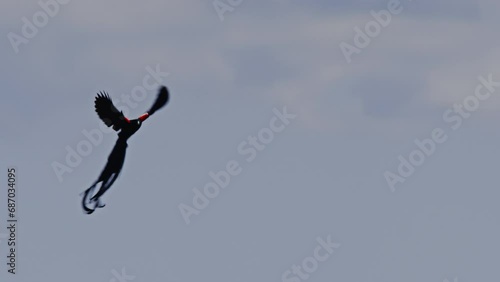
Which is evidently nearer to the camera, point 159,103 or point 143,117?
point 159,103

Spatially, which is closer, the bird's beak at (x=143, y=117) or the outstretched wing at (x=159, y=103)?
the outstretched wing at (x=159, y=103)

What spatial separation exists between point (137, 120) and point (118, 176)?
4221mm

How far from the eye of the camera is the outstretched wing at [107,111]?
81188 millimetres

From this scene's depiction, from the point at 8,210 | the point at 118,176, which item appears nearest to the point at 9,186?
the point at 8,210

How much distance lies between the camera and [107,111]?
267 feet

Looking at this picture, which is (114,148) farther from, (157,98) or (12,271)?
(12,271)

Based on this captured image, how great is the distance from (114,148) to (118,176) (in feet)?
5.67

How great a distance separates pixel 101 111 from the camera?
8125 cm

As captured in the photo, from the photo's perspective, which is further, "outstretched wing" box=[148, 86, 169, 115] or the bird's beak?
the bird's beak

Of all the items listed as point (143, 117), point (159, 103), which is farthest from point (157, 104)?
point (143, 117)

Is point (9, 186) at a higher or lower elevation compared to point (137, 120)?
higher

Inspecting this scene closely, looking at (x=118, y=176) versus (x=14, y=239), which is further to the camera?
(x=14, y=239)

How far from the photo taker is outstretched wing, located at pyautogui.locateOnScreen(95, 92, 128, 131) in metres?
81.2

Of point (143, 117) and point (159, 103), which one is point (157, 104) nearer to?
point (159, 103)
